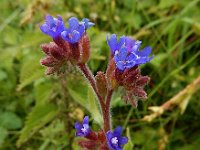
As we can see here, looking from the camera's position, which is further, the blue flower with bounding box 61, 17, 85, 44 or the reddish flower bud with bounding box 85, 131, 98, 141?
the reddish flower bud with bounding box 85, 131, 98, 141

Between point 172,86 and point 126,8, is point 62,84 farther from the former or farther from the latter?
point 126,8

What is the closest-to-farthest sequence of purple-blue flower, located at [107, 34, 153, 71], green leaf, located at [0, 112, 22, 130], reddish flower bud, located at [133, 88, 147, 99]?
purple-blue flower, located at [107, 34, 153, 71], reddish flower bud, located at [133, 88, 147, 99], green leaf, located at [0, 112, 22, 130]

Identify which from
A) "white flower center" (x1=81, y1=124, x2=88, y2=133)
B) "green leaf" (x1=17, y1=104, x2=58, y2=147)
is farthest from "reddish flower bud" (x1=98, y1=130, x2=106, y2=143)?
"green leaf" (x1=17, y1=104, x2=58, y2=147)

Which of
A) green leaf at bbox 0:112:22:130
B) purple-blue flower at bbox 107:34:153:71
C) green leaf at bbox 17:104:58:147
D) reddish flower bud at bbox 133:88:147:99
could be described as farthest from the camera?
green leaf at bbox 0:112:22:130

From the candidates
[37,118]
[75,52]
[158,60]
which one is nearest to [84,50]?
[75,52]

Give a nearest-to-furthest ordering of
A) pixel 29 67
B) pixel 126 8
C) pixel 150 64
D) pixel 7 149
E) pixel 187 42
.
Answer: pixel 29 67
pixel 7 149
pixel 150 64
pixel 187 42
pixel 126 8

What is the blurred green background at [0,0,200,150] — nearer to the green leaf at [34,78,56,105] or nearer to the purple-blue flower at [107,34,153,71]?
the green leaf at [34,78,56,105]

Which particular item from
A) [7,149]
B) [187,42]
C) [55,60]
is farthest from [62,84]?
[187,42]
